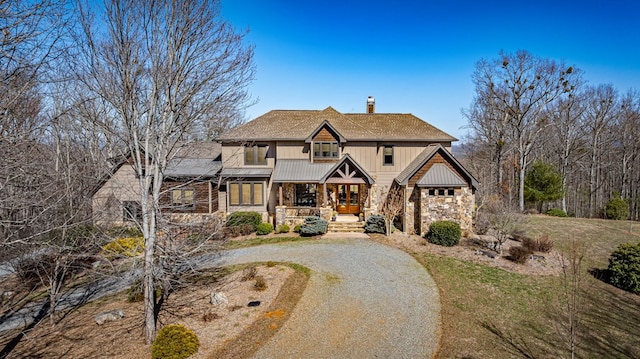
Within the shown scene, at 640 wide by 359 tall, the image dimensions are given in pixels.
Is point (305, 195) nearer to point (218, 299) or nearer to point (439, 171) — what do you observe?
point (439, 171)

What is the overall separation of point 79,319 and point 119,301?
130 centimetres

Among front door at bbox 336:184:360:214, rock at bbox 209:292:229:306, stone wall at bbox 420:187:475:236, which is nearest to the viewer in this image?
rock at bbox 209:292:229:306

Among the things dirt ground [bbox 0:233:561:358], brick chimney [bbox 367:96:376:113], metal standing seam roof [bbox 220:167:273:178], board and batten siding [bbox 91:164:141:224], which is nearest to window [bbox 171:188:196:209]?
board and batten siding [bbox 91:164:141:224]

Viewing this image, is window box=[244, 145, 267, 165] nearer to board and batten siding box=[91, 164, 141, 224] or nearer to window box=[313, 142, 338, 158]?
window box=[313, 142, 338, 158]

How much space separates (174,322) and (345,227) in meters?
12.7

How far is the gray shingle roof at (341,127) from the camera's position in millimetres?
23031

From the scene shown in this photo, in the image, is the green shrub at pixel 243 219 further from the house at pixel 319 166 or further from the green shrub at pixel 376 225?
the green shrub at pixel 376 225

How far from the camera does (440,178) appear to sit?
19.4 m

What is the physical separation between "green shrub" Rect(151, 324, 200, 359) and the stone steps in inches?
518

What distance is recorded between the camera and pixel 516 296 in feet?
37.4

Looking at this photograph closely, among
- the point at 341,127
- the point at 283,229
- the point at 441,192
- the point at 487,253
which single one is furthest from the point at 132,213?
the point at 341,127

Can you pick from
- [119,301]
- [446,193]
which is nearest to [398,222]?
[446,193]

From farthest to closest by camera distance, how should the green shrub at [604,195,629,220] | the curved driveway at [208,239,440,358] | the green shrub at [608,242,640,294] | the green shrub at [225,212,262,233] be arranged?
the green shrub at [604,195,629,220]
the green shrub at [225,212,262,233]
the green shrub at [608,242,640,294]
the curved driveway at [208,239,440,358]

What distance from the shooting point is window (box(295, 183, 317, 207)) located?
2305 cm
